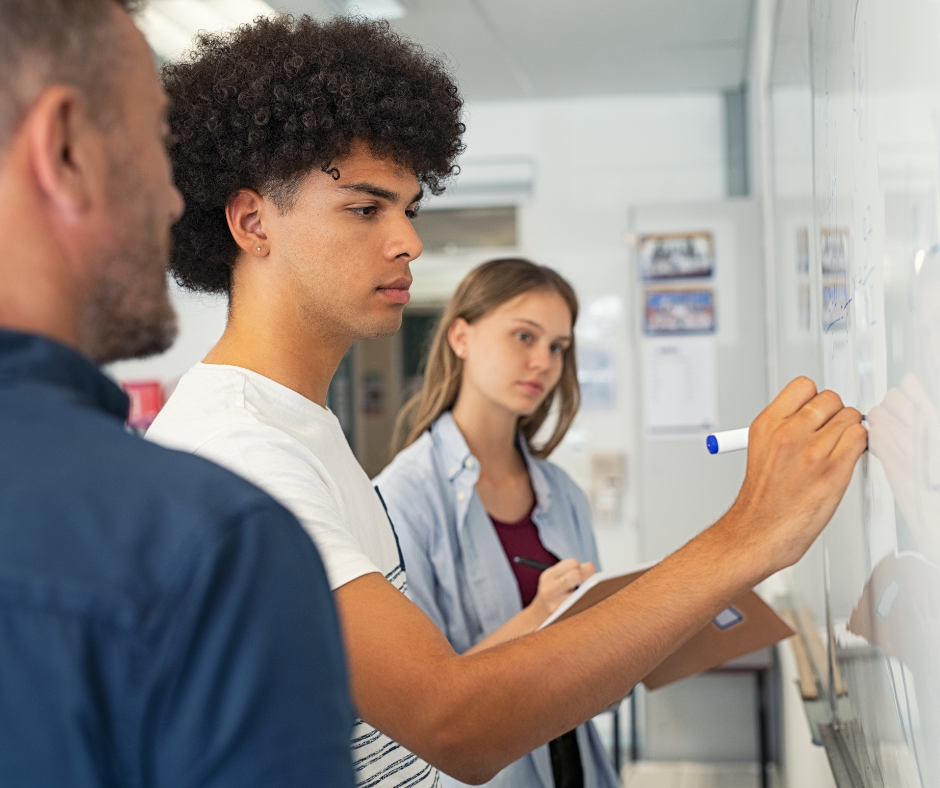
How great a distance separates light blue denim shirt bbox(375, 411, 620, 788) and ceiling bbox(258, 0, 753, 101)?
213 centimetres

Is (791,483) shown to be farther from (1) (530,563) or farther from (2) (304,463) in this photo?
(1) (530,563)

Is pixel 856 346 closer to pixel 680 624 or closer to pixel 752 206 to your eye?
pixel 680 624

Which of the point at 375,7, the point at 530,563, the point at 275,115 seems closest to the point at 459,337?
the point at 530,563

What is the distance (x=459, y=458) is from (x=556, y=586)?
1.50 feet

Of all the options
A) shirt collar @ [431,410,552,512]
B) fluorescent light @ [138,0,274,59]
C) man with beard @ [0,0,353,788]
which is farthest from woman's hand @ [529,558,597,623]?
fluorescent light @ [138,0,274,59]

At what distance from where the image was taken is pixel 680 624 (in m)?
0.82

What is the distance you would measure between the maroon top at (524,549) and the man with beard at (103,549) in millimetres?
1453

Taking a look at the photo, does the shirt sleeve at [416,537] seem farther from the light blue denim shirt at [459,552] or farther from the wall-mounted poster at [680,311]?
the wall-mounted poster at [680,311]

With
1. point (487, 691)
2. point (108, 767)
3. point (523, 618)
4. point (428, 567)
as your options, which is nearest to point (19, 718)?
point (108, 767)

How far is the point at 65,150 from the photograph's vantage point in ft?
1.45

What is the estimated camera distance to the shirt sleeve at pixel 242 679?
1.30 ft

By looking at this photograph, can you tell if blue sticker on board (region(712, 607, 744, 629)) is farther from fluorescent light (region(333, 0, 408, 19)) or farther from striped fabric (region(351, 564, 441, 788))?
fluorescent light (region(333, 0, 408, 19))

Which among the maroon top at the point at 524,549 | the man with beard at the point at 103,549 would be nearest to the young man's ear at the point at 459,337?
the maroon top at the point at 524,549

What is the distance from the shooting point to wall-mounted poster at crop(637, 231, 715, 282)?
12.2 feet
